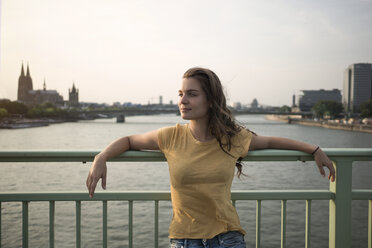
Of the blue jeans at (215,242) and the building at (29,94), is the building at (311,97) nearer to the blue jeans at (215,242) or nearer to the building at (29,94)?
the building at (29,94)

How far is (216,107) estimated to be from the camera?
1.68 metres

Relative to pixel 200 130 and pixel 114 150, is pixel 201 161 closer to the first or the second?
pixel 200 130

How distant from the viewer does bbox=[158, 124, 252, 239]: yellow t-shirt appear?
157 centimetres

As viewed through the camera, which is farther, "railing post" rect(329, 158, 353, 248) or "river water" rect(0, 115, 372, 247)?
"river water" rect(0, 115, 372, 247)

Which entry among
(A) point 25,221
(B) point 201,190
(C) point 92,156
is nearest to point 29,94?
(A) point 25,221

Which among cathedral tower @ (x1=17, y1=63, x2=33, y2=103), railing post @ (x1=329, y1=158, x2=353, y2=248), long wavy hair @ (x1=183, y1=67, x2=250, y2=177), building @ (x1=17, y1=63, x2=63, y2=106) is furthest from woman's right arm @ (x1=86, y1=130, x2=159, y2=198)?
cathedral tower @ (x1=17, y1=63, x2=33, y2=103)

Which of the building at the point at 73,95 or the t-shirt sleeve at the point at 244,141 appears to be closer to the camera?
the t-shirt sleeve at the point at 244,141

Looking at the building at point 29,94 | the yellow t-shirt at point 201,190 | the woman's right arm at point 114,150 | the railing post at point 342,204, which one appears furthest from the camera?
the building at point 29,94

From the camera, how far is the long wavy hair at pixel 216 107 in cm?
163

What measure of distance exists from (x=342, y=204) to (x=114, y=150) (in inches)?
51.2

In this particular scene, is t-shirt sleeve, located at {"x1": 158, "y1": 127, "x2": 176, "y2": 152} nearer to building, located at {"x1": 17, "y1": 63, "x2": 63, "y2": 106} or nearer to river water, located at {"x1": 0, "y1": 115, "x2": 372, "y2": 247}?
river water, located at {"x1": 0, "y1": 115, "x2": 372, "y2": 247}

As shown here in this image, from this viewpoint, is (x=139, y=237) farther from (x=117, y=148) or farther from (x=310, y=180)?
(x=310, y=180)

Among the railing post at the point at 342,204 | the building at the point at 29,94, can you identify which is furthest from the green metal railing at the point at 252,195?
the building at the point at 29,94

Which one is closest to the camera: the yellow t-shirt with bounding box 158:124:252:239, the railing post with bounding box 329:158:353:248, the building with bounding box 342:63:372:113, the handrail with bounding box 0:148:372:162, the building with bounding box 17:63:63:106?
the yellow t-shirt with bounding box 158:124:252:239
